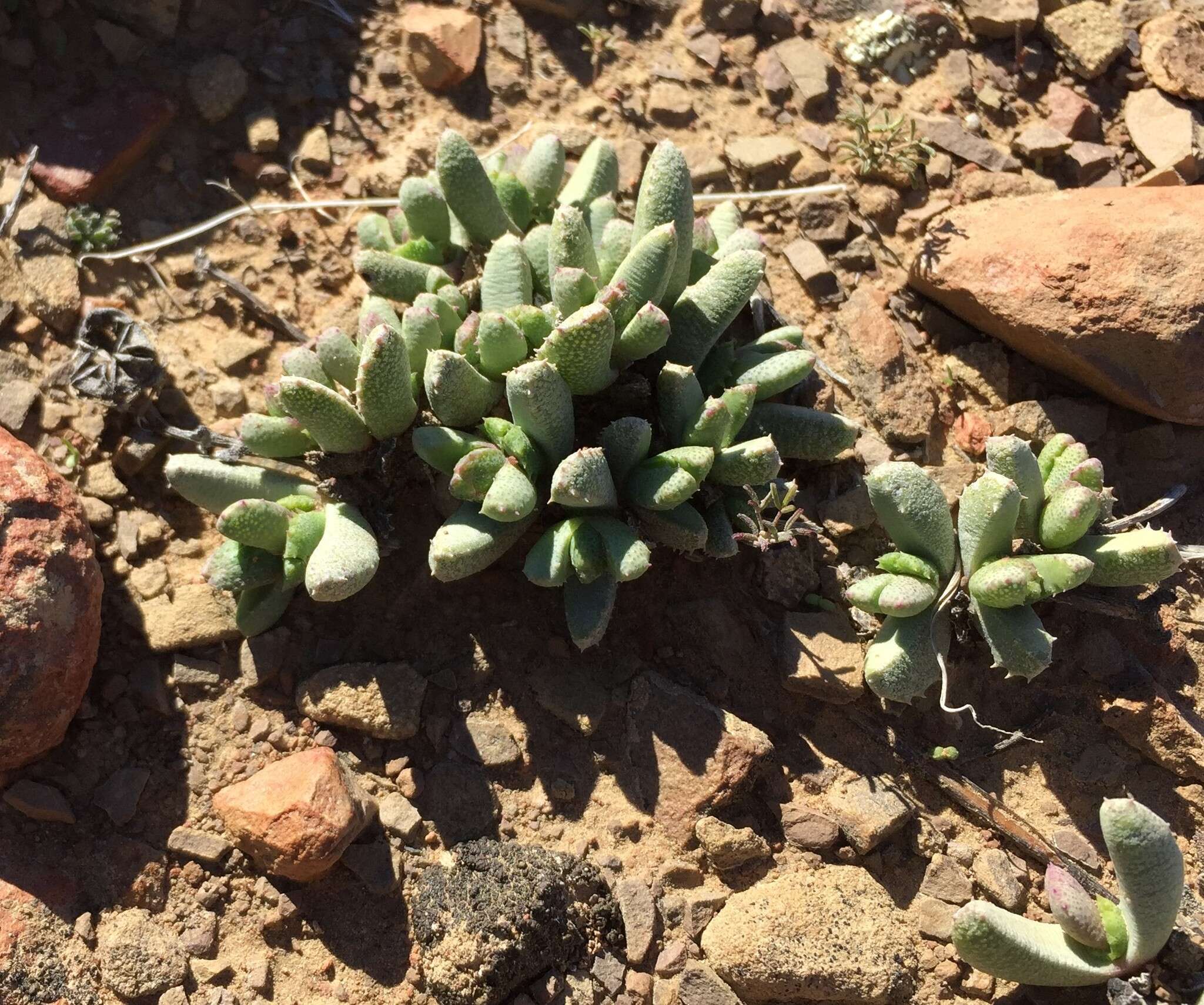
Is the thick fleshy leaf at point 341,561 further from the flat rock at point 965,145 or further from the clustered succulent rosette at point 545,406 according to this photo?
the flat rock at point 965,145

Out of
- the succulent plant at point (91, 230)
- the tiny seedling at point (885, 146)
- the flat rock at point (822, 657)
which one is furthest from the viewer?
the tiny seedling at point (885, 146)


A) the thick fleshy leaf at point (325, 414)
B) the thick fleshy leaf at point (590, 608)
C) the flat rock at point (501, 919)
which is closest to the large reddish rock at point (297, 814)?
the flat rock at point (501, 919)

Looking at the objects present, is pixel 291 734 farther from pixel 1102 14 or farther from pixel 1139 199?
pixel 1102 14

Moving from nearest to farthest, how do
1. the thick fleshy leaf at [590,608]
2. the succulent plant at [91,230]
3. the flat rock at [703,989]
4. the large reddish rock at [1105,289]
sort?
the flat rock at [703,989], the thick fleshy leaf at [590,608], the large reddish rock at [1105,289], the succulent plant at [91,230]

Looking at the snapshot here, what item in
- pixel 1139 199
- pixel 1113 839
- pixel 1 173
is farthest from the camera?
pixel 1 173

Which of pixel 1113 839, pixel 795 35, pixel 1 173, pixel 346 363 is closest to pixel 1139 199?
pixel 795 35

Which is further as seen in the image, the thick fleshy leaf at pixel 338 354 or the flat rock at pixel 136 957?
the thick fleshy leaf at pixel 338 354

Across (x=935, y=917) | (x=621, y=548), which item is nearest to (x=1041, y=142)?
(x=621, y=548)
